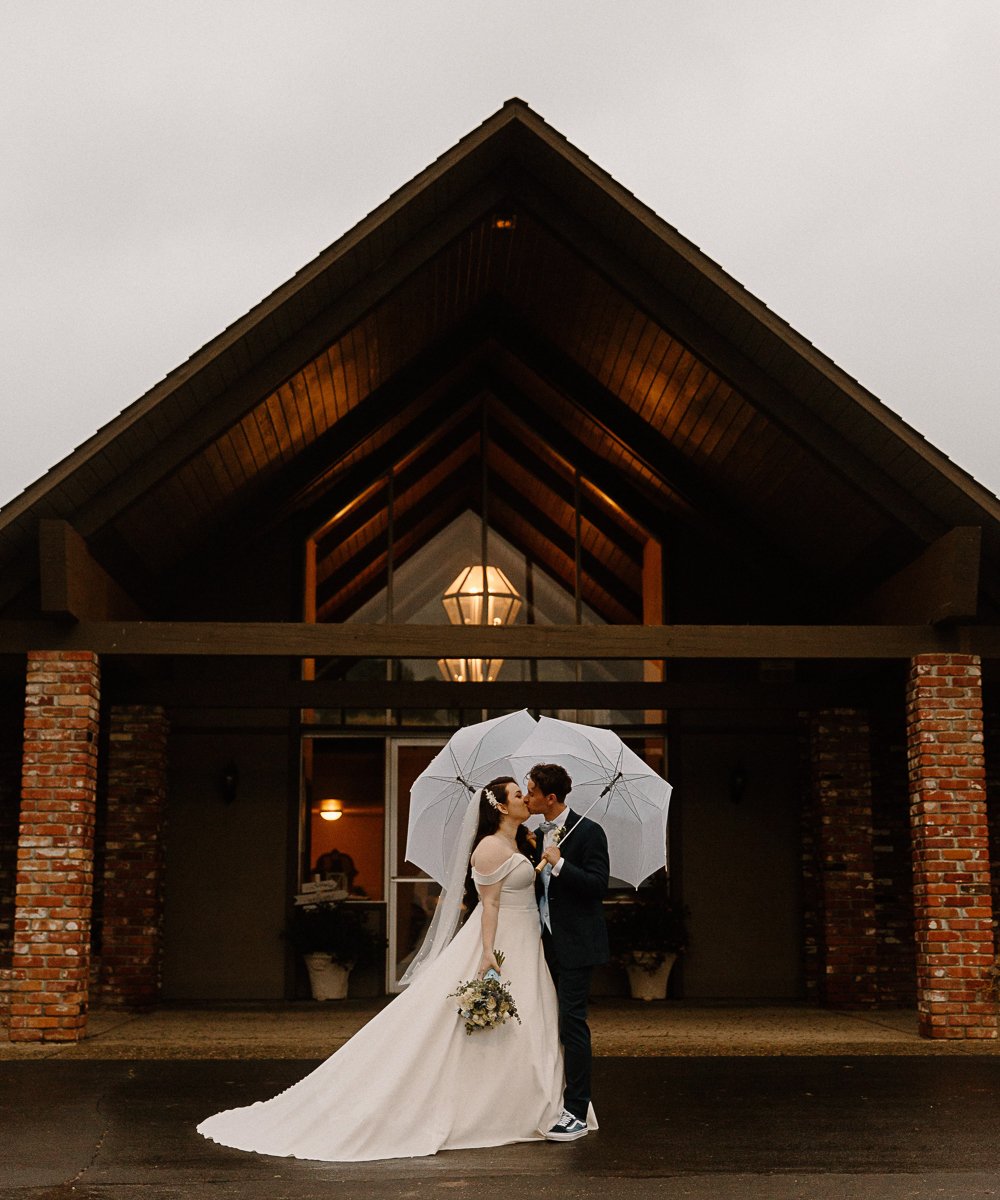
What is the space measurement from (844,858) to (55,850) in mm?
6453

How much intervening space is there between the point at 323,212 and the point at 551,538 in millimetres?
80089

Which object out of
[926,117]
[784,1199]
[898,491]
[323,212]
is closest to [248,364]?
[898,491]

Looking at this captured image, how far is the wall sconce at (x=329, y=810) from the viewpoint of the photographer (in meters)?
12.6

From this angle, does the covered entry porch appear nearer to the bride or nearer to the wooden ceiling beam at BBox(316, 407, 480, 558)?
the wooden ceiling beam at BBox(316, 407, 480, 558)

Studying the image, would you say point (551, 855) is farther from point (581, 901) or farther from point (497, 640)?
point (497, 640)

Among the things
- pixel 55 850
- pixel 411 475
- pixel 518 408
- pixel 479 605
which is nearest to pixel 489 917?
pixel 55 850

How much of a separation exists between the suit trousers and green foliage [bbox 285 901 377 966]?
224 inches

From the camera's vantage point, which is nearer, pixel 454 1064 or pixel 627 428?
pixel 454 1064

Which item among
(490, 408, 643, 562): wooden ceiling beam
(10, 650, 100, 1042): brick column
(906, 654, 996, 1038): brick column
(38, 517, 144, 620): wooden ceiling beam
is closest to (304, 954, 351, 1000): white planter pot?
(10, 650, 100, 1042): brick column

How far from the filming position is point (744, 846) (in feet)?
41.5

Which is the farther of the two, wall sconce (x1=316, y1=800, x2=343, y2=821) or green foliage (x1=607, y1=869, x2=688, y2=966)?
wall sconce (x1=316, y1=800, x2=343, y2=821)

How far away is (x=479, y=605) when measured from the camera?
41.5ft

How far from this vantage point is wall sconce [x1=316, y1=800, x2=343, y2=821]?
1263cm

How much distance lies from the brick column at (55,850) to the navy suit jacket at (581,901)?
415 centimetres
